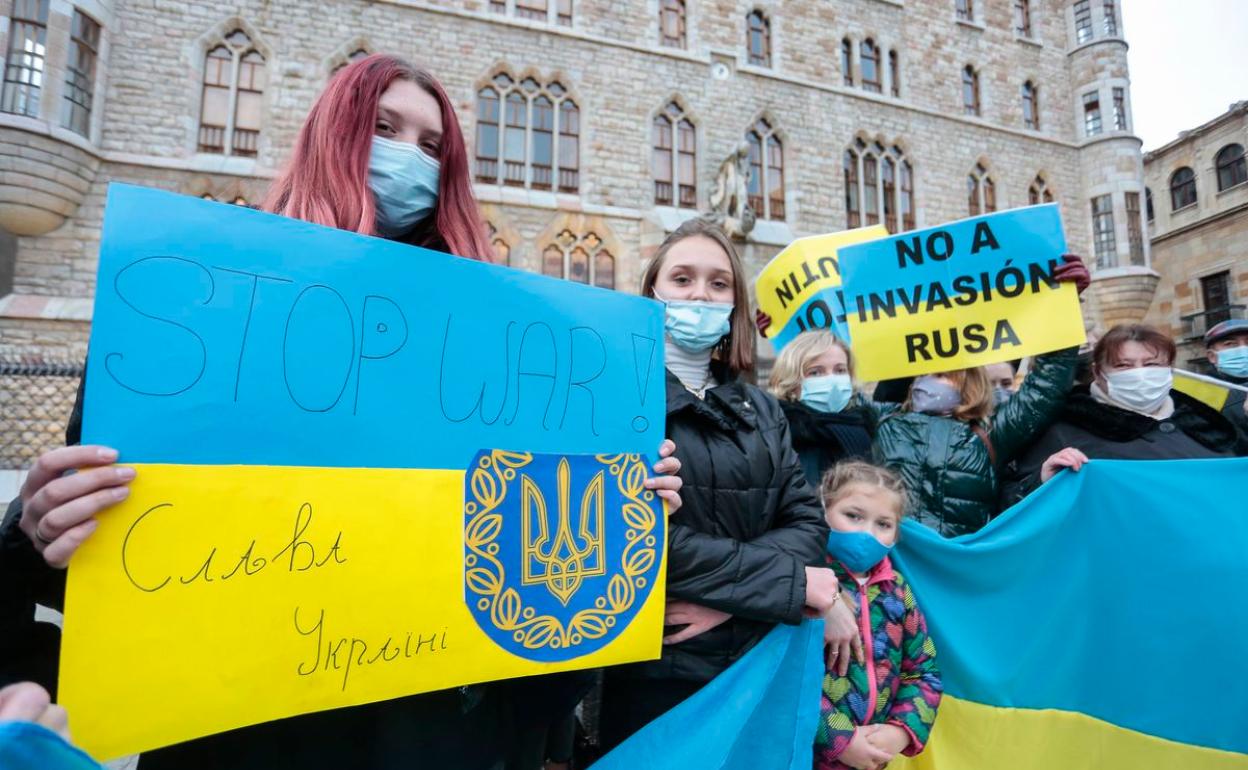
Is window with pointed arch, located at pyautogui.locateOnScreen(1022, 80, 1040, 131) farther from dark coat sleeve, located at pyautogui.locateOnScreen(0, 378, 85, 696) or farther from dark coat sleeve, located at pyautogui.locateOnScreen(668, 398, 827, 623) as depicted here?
dark coat sleeve, located at pyautogui.locateOnScreen(0, 378, 85, 696)

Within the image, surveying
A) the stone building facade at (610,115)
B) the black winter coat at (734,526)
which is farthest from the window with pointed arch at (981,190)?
the black winter coat at (734,526)

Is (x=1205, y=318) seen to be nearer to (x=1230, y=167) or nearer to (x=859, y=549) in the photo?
(x=1230, y=167)

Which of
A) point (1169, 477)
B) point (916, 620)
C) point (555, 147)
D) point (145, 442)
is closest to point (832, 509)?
point (916, 620)

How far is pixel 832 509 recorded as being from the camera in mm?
1955

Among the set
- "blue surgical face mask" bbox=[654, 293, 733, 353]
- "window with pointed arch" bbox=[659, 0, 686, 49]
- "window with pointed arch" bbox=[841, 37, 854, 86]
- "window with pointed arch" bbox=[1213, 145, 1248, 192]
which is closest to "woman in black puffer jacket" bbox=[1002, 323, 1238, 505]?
"blue surgical face mask" bbox=[654, 293, 733, 353]

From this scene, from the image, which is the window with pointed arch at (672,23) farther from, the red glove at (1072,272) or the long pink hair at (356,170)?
the long pink hair at (356,170)

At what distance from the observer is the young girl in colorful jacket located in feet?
5.61

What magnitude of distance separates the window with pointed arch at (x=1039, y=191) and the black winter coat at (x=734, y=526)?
18787mm

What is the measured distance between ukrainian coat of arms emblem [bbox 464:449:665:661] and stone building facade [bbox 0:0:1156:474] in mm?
11165

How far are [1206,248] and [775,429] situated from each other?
25.1 m

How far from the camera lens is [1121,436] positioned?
8.59 ft

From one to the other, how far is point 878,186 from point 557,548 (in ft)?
52.8

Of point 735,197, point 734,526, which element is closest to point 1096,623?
point 734,526

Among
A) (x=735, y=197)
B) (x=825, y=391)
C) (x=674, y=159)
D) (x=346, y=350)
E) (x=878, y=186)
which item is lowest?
(x=346, y=350)
